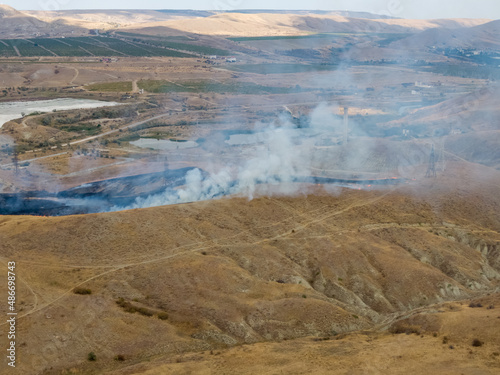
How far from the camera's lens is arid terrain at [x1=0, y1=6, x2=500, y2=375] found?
2272cm

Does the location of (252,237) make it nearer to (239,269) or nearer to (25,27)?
(239,269)

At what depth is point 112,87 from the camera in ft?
329

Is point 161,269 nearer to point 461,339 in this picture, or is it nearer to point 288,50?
point 461,339

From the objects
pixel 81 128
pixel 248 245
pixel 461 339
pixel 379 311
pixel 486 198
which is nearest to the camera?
pixel 461 339

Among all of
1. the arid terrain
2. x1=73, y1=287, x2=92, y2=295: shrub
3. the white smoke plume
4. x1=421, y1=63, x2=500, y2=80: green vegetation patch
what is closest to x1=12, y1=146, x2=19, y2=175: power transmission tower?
the arid terrain

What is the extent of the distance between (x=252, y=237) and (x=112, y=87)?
7467 centimetres

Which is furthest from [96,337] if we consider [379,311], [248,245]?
[379,311]

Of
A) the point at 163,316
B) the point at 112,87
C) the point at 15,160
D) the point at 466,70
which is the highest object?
the point at 466,70

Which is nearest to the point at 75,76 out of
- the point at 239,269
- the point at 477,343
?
the point at 239,269

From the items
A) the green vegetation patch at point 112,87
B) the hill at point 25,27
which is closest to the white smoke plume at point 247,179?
the green vegetation patch at point 112,87

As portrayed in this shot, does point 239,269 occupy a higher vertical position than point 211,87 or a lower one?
lower

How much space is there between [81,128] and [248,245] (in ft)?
158

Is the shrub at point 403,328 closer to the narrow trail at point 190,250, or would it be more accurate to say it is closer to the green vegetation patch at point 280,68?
the narrow trail at point 190,250

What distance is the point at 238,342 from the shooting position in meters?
24.0
